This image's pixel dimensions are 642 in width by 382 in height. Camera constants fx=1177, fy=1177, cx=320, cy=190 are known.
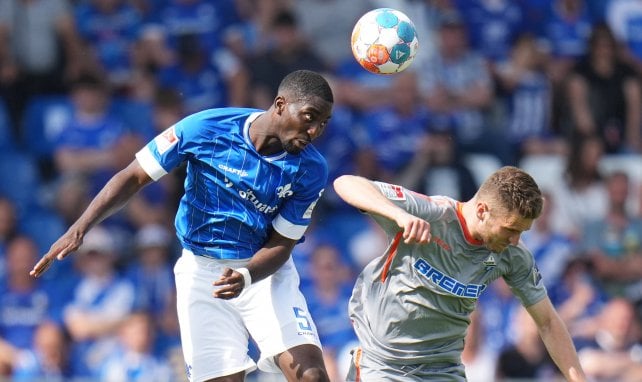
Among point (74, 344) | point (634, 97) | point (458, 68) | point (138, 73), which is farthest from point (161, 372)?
point (634, 97)

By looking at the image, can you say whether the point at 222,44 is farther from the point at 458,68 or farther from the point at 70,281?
the point at 70,281

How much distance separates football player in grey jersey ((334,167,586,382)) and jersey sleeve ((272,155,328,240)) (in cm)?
56

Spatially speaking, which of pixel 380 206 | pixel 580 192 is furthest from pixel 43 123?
pixel 380 206

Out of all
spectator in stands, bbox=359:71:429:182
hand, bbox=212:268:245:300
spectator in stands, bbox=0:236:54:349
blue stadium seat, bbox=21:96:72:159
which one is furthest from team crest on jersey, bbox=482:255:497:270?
blue stadium seat, bbox=21:96:72:159

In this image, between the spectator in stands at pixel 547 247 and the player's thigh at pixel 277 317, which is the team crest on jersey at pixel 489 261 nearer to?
the player's thigh at pixel 277 317

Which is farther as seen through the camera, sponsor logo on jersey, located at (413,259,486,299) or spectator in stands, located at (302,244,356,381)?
spectator in stands, located at (302,244,356,381)

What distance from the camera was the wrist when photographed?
6.24 metres

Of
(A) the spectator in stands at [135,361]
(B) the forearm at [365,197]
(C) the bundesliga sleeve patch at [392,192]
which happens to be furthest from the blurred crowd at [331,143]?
(B) the forearm at [365,197]

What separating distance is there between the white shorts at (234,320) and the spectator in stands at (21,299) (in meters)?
4.63

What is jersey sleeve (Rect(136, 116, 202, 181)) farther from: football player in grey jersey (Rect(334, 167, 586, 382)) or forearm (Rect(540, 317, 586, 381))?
forearm (Rect(540, 317, 586, 381))

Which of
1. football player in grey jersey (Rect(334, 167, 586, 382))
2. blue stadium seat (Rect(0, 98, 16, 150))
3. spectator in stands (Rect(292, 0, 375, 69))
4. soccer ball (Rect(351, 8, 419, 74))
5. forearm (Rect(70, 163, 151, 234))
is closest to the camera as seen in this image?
football player in grey jersey (Rect(334, 167, 586, 382))

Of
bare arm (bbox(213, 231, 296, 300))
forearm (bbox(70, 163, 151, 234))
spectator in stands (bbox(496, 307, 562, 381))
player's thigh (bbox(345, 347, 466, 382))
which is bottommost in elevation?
spectator in stands (bbox(496, 307, 562, 381))

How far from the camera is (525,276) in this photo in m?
6.32

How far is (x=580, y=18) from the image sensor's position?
14.1 m
